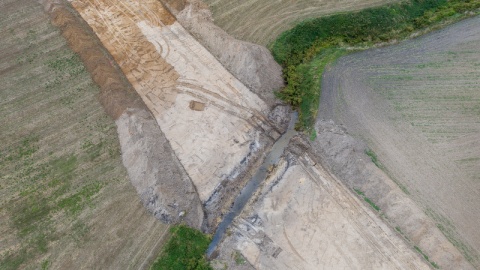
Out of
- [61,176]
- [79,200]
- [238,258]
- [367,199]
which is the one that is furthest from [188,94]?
[367,199]

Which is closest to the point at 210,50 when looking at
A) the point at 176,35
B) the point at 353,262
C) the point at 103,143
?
the point at 176,35

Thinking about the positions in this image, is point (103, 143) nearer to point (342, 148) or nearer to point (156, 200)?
point (156, 200)

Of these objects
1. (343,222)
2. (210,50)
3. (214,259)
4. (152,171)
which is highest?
(210,50)

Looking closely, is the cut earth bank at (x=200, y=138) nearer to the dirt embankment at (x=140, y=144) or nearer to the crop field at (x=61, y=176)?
the dirt embankment at (x=140, y=144)

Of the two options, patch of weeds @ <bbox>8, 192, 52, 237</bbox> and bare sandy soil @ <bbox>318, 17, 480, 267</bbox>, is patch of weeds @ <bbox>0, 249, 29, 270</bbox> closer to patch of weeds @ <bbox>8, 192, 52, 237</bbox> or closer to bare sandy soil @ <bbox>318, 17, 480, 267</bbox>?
patch of weeds @ <bbox>8, 192, 52, 237</bbox>

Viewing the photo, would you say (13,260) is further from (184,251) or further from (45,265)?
(184,251)
